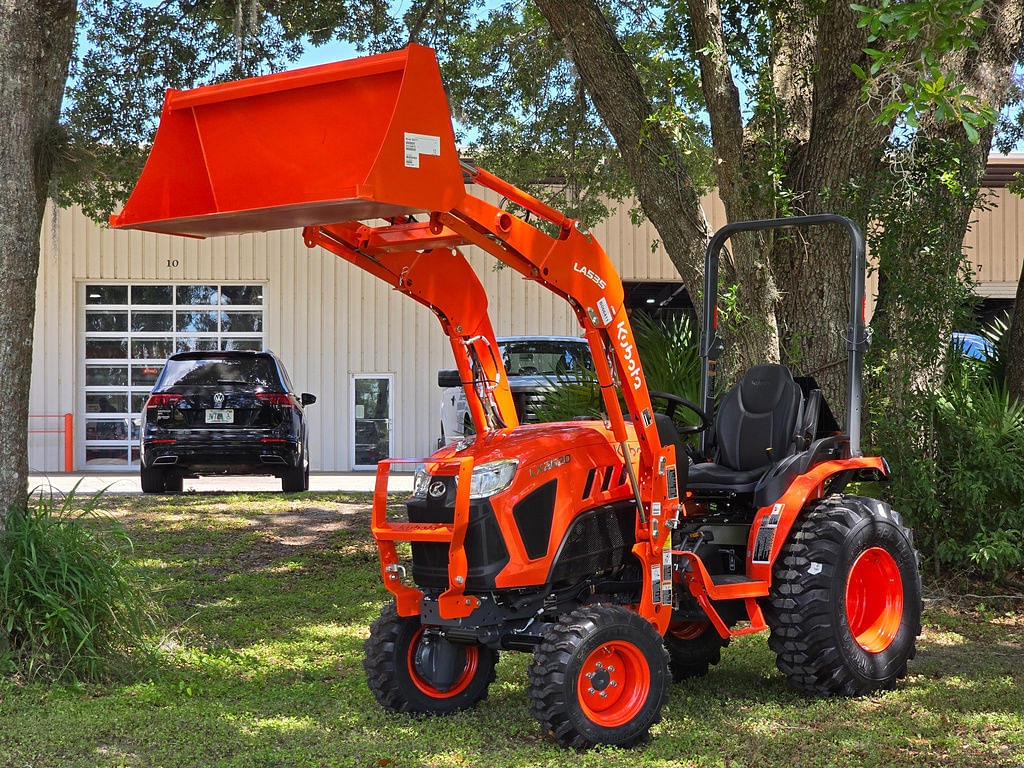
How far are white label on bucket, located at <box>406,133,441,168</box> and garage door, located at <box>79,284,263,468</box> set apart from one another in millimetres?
17624

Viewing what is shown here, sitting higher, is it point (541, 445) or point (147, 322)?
point (147, 322)


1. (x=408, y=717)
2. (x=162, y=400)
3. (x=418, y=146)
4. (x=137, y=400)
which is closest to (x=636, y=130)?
(x=418, y=146)

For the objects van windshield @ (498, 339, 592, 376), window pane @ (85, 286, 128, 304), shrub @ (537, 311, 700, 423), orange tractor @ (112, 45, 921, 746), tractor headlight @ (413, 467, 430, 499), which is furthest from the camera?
window pane @ (85, 286, 128, 304)

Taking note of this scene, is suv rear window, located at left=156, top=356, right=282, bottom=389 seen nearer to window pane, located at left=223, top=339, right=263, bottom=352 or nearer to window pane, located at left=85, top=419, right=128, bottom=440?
window pane, located at left=223, top=339, right=263, bottom=352

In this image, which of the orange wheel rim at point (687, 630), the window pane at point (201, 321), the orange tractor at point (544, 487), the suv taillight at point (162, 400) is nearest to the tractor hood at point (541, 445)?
the orange tractor at point (544, 487)

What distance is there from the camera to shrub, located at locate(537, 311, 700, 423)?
946 cm

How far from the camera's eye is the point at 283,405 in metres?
12.4

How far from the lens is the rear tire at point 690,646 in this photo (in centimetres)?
557

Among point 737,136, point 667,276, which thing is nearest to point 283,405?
point 737,136

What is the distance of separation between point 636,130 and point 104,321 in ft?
51.9

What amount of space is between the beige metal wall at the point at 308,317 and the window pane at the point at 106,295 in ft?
0.73

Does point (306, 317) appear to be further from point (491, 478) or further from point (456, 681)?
point (491, 478)

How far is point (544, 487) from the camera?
4.52 metres

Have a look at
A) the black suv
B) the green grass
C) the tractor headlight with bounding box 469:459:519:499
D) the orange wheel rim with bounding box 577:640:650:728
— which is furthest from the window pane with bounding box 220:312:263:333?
the orange wheel rim with bounding box 577:640:650:728
